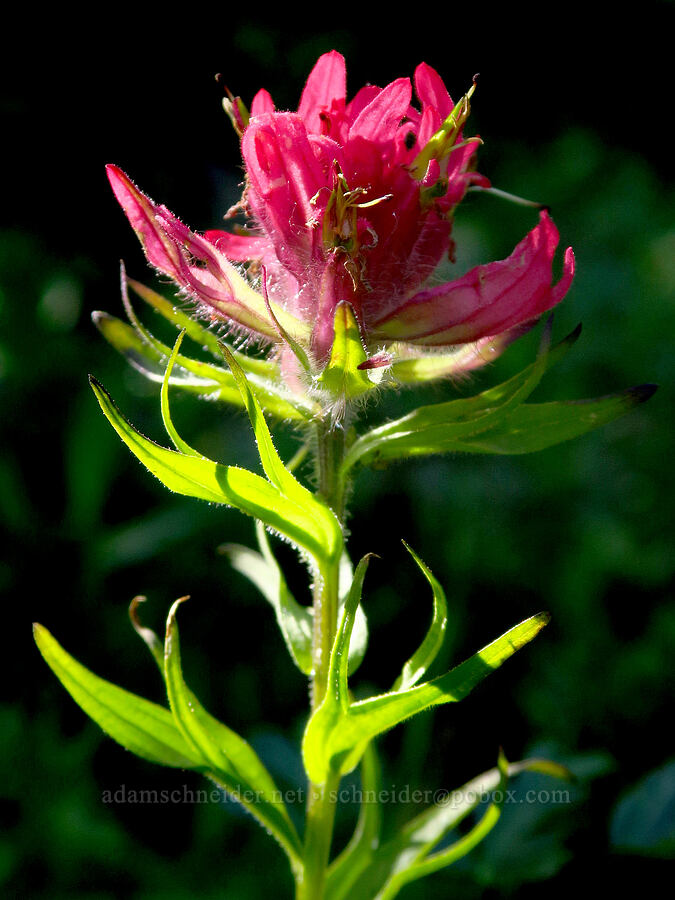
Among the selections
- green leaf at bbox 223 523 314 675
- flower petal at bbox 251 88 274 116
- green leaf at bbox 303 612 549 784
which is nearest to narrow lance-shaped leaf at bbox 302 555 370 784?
A: green leaf at bbox 303 612 549 784

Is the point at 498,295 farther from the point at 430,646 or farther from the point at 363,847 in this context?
the point at 363,847

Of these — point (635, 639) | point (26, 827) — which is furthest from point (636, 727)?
point (26, 827)

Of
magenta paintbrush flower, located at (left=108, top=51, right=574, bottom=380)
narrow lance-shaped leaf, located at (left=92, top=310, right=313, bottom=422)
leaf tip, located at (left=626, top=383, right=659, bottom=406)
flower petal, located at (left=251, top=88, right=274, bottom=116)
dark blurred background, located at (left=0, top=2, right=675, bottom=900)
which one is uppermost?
flower petal, located at (left=251, top=88, right=274, bottom=116)

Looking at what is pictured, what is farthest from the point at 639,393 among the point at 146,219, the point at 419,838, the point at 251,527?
the point at 251,527

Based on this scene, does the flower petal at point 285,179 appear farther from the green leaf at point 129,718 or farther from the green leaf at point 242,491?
the green leaf at point 129,718

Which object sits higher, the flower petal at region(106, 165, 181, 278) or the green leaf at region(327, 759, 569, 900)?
the flower petal at region(106, 165, 181, 278)

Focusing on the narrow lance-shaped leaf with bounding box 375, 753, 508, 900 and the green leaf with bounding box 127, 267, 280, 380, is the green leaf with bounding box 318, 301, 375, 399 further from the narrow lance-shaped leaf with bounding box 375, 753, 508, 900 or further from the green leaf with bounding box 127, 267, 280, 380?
the narrow lance-shaped leaf with bounding box 375, 753, 508, 900
